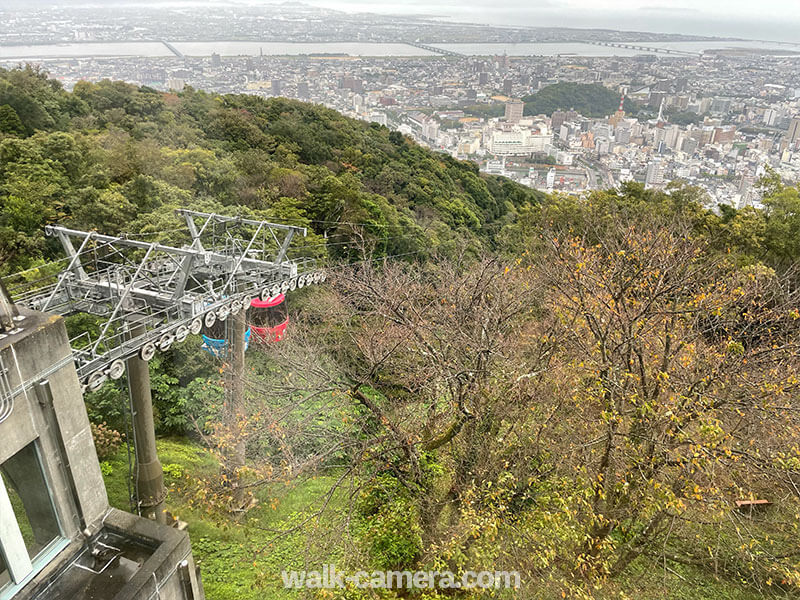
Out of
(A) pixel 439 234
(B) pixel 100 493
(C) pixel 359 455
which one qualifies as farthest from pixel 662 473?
(A) pixel 439 234

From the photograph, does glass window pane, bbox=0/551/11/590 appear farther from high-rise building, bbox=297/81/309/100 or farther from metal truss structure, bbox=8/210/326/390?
high-rise building, bbox=297/81/309/100

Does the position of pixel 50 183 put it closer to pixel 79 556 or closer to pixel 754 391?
pixel 79 556

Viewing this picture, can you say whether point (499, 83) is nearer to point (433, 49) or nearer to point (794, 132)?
point (433, 49)

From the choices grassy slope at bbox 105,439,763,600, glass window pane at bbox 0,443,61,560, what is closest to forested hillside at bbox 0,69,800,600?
grassy slope at bbox 105,439,763,600

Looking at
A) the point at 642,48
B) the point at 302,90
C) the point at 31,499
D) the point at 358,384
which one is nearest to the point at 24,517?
the point at 31,499

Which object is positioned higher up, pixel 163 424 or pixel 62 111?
pixel 62 111

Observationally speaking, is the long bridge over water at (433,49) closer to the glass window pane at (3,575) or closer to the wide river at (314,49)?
the wide river at (314,49)
